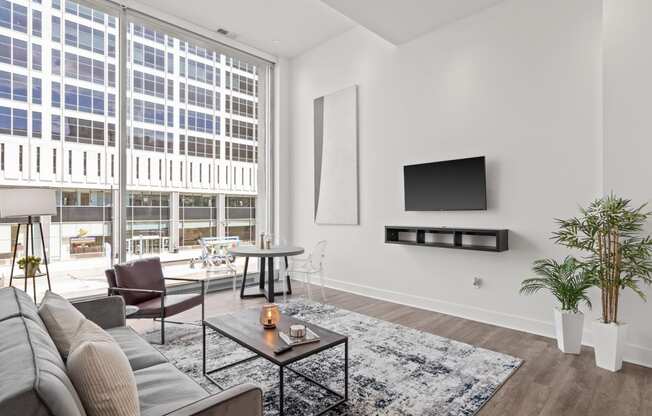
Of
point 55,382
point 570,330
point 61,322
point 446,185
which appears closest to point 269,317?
point 61,322

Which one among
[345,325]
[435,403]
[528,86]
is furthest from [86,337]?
[528,86]

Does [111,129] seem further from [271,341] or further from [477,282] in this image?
[477,282]

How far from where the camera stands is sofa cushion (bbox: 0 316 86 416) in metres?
0.91

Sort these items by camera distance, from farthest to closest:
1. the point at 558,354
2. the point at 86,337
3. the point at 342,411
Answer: the point at 558,354
the point at 342,411
the point at 86,337

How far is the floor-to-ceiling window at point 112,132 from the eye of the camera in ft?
13.4

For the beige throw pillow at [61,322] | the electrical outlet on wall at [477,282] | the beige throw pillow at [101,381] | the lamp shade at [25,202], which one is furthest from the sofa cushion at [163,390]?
the electrical outlet on wall at [477,282]

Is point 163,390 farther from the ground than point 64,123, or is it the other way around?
point 64,123

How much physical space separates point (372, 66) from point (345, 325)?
3601 mm

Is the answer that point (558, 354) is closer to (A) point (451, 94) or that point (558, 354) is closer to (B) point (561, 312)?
(B) point (561, 312)

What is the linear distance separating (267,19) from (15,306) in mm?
4795

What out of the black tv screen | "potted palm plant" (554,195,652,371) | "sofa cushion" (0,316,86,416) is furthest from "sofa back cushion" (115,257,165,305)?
"potted palm plant" (554,195,652,371)

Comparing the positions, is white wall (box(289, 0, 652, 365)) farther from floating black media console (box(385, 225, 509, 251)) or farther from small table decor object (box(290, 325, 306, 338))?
small table decor object (box(290, 325, 306, 338))

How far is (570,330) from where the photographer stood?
3100mm

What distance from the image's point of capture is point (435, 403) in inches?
91.4
